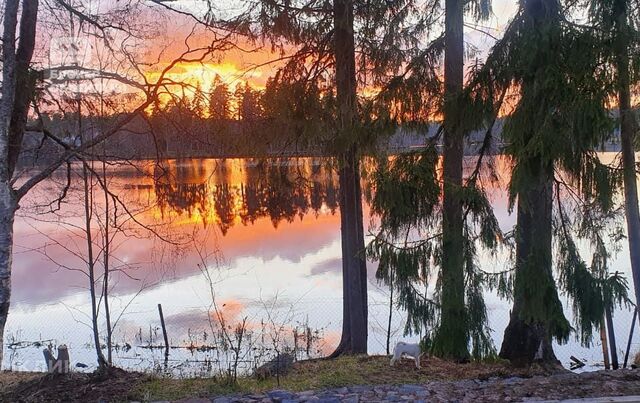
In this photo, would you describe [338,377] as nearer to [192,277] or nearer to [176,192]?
[176,192]

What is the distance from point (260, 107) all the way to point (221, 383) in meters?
3.78

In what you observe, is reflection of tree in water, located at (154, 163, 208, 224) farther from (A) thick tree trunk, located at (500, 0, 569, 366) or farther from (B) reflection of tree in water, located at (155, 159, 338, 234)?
(A) thick tree trunk, located at (500, 0, 569, 366)

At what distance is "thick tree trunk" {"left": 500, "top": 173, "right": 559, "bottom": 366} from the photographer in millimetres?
5629

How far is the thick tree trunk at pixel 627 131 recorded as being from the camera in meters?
4.56

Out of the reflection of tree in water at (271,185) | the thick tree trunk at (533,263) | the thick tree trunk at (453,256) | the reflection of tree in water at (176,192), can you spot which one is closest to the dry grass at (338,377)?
the thick tree trunk at (453,256)

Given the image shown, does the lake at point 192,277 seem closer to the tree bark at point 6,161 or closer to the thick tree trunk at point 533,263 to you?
the thick tree trunk at point 533,263

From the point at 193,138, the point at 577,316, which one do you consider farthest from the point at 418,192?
the point at 193,138

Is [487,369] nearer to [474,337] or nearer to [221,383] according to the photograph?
[474,337]

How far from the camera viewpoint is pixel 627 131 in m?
5.18

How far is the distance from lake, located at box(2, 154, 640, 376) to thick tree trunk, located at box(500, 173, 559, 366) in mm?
324

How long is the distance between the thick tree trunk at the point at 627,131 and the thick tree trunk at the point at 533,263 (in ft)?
2.51

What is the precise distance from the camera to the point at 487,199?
6312mm

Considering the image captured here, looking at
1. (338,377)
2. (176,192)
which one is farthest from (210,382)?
(176,192)

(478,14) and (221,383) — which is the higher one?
(478,14)
